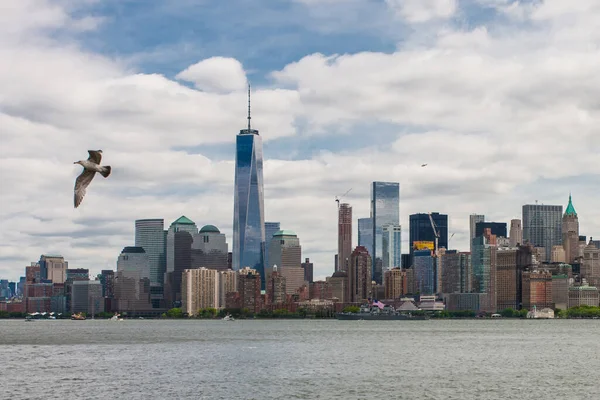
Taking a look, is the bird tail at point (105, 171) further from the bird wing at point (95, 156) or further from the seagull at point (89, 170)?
the bird wing at point (95, 156)

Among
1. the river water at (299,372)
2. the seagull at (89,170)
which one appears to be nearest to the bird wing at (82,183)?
the seagull at (89,170)

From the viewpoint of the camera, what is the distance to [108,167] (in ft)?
133

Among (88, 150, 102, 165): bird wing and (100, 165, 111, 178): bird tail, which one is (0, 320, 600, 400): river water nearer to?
(88, 150, 102, 165): bird wing

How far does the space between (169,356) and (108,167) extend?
106825 mm

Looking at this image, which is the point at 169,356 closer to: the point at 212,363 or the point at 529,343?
the point at 212,363

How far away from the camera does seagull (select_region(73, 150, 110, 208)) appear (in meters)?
40.0

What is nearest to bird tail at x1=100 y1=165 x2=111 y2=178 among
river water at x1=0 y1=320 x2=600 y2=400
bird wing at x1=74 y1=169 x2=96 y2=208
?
bird wing at x1=74 y1=169 x2=96 y2=208

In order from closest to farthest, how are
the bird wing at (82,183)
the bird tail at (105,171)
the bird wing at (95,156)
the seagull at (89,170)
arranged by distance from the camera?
the bird wing at (82,183)
the seagull at (89,170)
the bird tail at (105,171)
the bird wing at (95,156)

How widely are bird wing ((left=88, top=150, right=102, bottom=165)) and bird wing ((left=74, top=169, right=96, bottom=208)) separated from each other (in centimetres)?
59

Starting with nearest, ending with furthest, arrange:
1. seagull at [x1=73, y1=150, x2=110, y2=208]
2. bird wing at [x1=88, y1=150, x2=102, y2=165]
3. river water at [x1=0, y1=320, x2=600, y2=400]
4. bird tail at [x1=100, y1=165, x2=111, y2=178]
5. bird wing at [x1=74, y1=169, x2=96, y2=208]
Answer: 1. bird wing at [x1=74, y1=169, x2=96, y2=208]
2. seagull at [x1=73, y1=150, x2=110, y2=208]
3. bird tail at [x1=100, y1=165, x2=111, y2=178]
4. bird wing at [x1=88, y1=150, x2=102, y2=165]
5. river water at [x1=0, y1=320, x2=600, y2=400]

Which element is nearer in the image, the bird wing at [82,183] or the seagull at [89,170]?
the bird wing at [82,183]

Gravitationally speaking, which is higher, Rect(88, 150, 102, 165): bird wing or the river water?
Rect(88, 150, 102, 165): bird wing

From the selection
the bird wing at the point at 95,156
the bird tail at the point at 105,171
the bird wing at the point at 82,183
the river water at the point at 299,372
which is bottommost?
the river water at the point at 299,372

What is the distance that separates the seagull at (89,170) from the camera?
3997 cm
